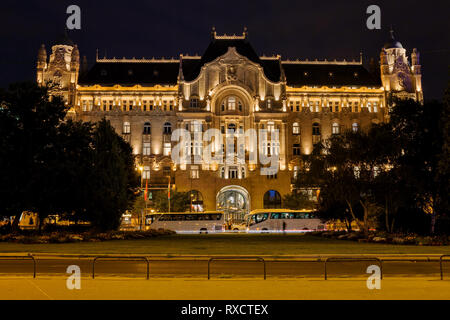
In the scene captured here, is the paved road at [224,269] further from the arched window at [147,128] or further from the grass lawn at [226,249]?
the arched window at [147,128]

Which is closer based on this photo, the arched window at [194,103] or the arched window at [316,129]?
A: the arched window at [194,103]

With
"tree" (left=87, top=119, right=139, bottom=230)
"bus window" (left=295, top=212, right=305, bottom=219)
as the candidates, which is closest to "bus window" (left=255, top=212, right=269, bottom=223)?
"bus window" (left=295, top=212, right=305, bottom=219)

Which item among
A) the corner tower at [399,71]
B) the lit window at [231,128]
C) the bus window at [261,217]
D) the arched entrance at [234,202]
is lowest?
the bus window at [261,217]

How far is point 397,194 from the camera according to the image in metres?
43.9

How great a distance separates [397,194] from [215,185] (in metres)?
54.7

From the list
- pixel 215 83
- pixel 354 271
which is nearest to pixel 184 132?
pixel 215 83

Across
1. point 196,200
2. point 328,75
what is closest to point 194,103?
point 196,200

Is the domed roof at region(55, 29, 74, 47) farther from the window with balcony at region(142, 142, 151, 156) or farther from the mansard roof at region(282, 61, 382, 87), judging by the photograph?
the mansard roof at region(282, 61, 382, 87)

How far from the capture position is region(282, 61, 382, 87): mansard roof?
10838 cm

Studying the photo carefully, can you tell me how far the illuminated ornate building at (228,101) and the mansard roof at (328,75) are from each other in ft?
0.70

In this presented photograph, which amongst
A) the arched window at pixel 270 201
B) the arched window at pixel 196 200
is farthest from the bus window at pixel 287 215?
the arched window at pixel 196 200

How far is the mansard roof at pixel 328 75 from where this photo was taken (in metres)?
108

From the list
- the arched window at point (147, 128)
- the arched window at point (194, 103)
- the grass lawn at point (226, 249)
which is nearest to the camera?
the grass lawn at point (226, 249)
